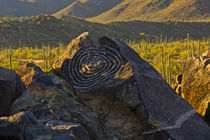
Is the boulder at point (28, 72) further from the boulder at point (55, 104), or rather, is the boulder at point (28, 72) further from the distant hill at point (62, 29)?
the distant hill at point (62, 29)

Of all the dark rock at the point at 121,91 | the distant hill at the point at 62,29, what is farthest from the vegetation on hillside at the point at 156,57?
the distant hill at the point at 62,29

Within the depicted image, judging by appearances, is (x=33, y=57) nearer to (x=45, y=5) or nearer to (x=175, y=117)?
(x=175, y=117)

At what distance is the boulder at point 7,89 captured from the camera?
550 centimetres

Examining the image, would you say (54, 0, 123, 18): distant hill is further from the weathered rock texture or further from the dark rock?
the dark rock

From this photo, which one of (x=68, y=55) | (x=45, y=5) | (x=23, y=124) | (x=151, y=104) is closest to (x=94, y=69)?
(x=68, y=55)

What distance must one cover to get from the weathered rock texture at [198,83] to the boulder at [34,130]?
2.96m

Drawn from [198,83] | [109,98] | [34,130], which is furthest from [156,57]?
[34,130]

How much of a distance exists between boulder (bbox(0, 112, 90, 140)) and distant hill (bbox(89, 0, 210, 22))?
3421 inches

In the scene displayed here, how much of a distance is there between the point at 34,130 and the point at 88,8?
133654 mm

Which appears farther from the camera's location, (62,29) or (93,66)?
(62,29)

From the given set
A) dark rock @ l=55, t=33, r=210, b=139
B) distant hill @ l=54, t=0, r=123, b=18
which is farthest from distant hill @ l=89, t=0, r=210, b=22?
dark rock @ l=55, t=33, r=210, b=139

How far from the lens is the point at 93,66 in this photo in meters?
5.14

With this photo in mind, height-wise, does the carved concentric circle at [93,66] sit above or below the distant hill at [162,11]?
below

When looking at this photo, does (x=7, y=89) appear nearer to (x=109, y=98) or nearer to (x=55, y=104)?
(x=55, y=104)
